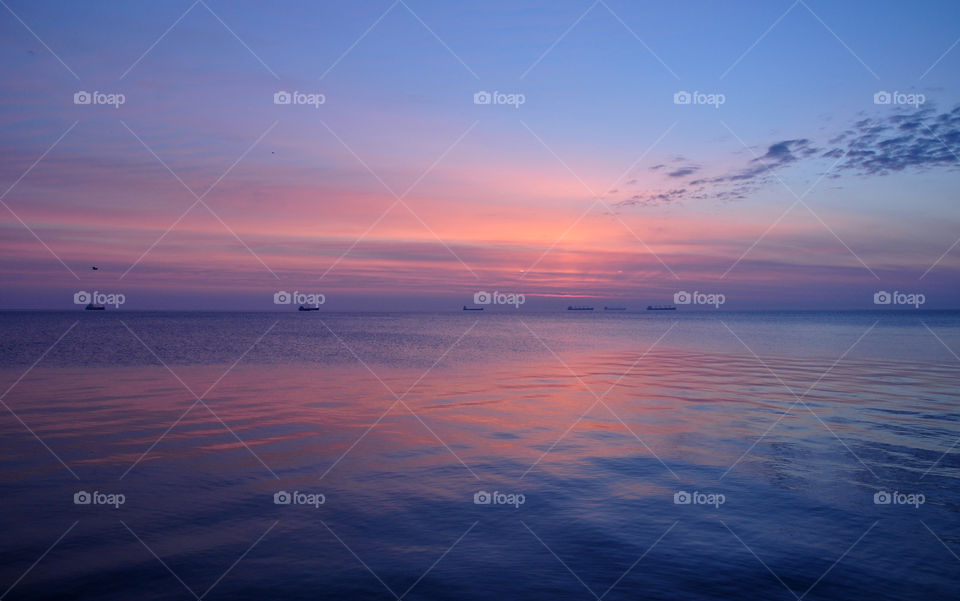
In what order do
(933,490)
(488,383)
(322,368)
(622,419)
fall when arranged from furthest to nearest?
(322,368)
(488,383)
(622,419)
(933,490)

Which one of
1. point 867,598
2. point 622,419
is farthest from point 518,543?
point 622,419

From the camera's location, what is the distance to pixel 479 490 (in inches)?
470

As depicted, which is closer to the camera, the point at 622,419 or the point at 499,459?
the point at 499,459

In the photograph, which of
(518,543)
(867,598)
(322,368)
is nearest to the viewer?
(867,598)

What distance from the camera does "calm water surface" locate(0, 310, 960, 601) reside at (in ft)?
27.1

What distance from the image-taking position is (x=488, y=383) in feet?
91.2

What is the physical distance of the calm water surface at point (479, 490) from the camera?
8.25 m

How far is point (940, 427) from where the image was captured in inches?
683

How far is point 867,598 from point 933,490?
18.1ft

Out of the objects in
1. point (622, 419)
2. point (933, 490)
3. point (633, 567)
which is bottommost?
point (633, 567)

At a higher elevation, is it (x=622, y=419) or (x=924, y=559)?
(x=622, y=419)

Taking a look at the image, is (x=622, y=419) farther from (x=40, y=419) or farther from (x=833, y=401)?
(x=40, y=419)

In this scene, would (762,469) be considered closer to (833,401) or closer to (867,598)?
(867,598)

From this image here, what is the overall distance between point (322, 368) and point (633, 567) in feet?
89.8
